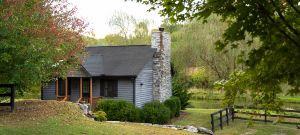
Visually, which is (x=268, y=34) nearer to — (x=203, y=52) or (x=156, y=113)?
(x=156, y=113)

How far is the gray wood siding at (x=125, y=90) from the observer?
79.7 ft

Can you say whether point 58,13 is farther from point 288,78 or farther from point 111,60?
point 288,78

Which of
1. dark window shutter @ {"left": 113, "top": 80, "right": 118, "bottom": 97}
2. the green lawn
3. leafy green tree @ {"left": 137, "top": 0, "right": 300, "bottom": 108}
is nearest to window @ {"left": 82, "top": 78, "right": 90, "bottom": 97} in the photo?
dark window shutter @ {"left": 113, "top": 80, "right": 118, "bottom": 97}

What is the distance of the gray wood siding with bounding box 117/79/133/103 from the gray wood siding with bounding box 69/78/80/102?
311 cm

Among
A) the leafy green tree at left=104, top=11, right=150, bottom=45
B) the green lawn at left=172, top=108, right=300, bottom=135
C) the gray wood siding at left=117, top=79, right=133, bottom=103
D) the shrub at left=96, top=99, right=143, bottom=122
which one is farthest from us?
the leafy green tree at left=104, top=11, right=150, bottom=45

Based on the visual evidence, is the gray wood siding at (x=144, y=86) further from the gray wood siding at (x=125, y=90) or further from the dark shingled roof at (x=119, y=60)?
the dark shingled roof at (x=119, y=60)

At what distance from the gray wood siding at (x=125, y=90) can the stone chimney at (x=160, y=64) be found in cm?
222

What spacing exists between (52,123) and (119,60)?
1338 centimetres

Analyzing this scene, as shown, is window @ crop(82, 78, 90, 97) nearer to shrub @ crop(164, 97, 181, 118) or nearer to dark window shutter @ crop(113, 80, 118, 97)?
dark window shutter @ crop(113, 80, 118, 97)

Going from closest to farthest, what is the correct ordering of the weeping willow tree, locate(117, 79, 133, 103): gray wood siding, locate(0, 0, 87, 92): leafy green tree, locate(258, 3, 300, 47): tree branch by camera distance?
locate(258, 3, 300, 47): tree branch
locate(0, 0, 87, 92): leafy green tree
locate(117, 79, 133, 103): gray wood siding
the weeping willow tree

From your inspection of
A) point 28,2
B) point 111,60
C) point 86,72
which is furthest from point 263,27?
point 111,60

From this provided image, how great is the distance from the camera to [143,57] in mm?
25797

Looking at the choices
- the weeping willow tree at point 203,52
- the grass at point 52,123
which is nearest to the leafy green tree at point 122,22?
the weeping willow tree at point 203,52

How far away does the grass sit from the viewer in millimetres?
12401
